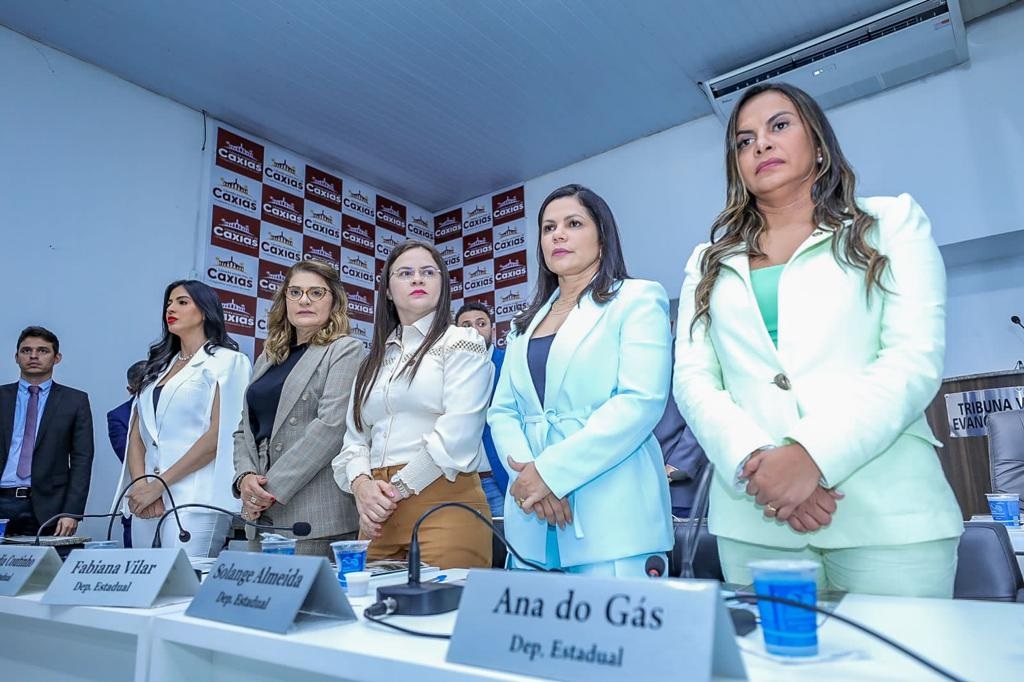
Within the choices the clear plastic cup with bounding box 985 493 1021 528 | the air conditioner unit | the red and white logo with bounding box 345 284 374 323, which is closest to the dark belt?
the red and white logo with bounding box 345 284 374 323

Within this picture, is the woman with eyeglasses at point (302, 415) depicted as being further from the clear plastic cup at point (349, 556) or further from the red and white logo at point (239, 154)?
the red and white logo at point (239, 154)

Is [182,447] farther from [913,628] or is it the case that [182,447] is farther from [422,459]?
[913,628]

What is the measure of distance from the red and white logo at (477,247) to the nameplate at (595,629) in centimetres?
481

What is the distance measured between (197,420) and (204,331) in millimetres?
340

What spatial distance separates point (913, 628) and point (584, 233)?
101cm

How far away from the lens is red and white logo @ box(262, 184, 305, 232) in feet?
14.7

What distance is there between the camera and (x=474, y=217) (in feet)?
18.2

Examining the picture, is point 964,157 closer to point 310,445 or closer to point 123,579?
point 310,445

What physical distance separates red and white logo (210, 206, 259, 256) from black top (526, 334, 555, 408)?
3.34 m

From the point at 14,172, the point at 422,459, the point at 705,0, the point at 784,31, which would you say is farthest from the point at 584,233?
the point at 14,172

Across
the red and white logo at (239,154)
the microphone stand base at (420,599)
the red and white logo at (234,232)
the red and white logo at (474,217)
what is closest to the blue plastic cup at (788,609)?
the microphone stand base at (420,599)

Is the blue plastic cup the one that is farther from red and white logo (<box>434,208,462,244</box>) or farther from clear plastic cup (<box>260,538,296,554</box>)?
red and white logo (<box>434,208,462,244</box>)

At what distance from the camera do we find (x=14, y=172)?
341 cm

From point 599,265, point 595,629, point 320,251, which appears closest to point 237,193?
point 320,251
